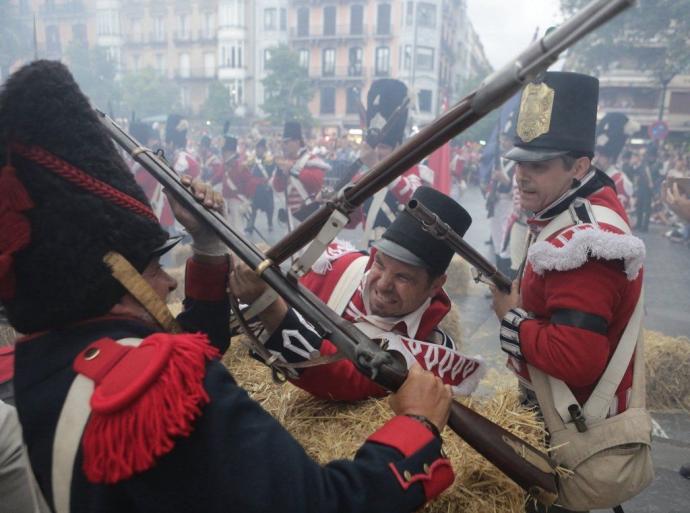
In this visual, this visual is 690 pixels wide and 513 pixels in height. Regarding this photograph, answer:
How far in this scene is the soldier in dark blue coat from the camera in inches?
46.9

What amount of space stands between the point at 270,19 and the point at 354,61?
830 centimetres

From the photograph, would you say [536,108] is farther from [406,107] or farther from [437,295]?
[406,107]

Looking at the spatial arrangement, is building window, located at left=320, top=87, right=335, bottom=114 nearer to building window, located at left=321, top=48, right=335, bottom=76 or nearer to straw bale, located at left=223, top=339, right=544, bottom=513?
building window, located at left=321, top=48, right=335, bottom=76

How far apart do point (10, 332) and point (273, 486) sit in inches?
181

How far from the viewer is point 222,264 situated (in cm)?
221

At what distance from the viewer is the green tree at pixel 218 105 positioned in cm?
4450

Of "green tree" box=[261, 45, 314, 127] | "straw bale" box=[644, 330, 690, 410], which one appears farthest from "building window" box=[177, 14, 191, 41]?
"straw bale" box=[644, 330, 690, 410]

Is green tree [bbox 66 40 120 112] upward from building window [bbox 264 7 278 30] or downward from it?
downward

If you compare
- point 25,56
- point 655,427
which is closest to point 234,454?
point 655,427

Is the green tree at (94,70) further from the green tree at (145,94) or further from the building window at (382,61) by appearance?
the building window at (382,61)

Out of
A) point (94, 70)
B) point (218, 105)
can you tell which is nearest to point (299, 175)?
point (94, 70)

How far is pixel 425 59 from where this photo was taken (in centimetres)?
4850

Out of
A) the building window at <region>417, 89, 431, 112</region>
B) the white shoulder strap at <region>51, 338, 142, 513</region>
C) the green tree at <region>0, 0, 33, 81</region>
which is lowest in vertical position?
the white shoulder strap at <region>51, 338, 142, 513</region>

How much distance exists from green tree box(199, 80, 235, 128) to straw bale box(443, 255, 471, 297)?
3854 cm
